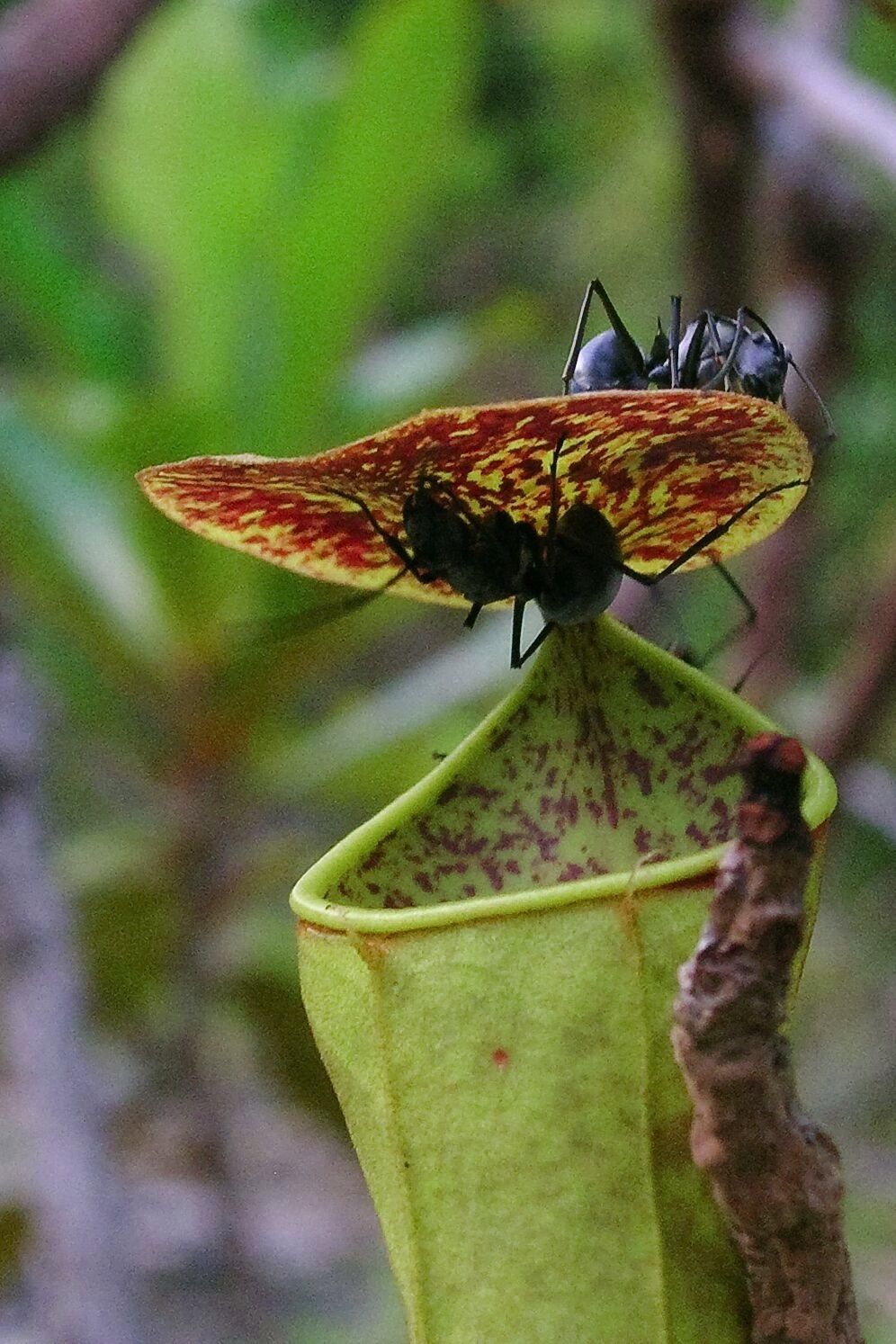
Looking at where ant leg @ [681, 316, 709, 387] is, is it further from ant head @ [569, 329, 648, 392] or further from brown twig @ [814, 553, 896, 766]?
brown twig @ [814, 553, 896, 766]

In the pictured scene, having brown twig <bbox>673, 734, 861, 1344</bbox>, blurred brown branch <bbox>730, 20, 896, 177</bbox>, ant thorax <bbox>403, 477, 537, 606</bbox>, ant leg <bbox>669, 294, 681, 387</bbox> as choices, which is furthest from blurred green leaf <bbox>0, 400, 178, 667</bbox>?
brown twig <bbox>673, 734, 861, 1344</bbox>

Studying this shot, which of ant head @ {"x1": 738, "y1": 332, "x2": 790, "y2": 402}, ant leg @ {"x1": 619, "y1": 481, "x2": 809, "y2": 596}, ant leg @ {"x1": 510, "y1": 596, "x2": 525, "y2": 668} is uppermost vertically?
ant head @ {"x1": 738, "y1": 332, "x2": 790, "y2": 402}

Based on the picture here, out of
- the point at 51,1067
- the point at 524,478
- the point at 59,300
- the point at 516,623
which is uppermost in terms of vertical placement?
the point at 59,300

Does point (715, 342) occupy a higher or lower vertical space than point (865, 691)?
higher

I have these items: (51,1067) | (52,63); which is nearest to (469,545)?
(52,63)

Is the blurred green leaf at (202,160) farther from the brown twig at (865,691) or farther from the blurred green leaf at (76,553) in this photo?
the brown twig at (865,691)

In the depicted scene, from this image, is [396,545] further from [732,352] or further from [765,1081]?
[765,1081]

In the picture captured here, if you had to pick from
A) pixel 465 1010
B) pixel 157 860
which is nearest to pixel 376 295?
pixel 157 860
